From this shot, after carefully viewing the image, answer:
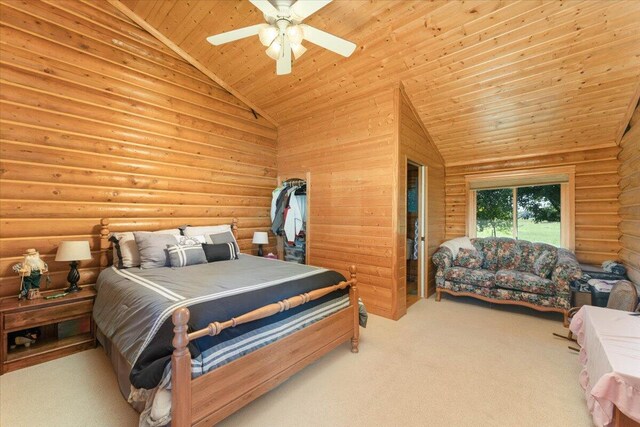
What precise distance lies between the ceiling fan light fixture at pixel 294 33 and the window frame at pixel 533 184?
3965mm

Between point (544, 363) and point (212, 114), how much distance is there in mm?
4854

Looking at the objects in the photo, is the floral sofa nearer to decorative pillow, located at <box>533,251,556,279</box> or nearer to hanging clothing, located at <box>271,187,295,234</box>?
decorative pillow, located at <box>533,251,556,279</box>

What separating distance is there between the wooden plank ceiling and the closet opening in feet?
4.03

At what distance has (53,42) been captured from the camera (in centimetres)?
278

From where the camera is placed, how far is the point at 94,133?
3.03 meters

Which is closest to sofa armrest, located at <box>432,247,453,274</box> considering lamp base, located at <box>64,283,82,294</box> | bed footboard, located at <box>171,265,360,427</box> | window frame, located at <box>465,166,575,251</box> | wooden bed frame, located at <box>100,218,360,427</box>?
window frame, located at <box>465,166,575,251</box>

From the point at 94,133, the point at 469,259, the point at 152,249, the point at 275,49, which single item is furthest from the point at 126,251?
the point at 469,259

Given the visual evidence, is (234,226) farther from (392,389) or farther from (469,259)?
(469,259)

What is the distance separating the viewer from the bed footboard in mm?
1354

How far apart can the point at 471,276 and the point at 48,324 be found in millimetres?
4904

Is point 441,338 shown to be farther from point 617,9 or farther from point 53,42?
point 53,42

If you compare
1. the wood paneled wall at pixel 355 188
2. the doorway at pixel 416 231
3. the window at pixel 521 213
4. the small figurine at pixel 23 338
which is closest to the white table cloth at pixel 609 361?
the wood paneled wall at pixel 355 188

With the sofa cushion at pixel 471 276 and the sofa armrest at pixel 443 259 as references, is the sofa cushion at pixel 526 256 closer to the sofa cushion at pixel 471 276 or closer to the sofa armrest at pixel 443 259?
the sofa cushion at pixel 471 276

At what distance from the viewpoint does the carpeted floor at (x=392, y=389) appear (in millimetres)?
1794
